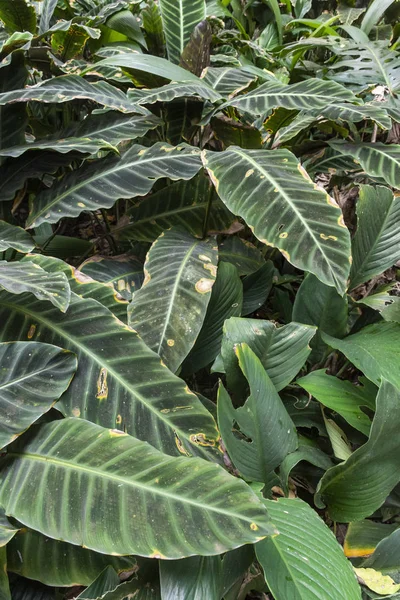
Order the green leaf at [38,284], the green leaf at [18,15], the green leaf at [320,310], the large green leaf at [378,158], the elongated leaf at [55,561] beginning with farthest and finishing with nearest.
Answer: the green leaf at [18,15] → the large green leaf at [378,158] → the green leaf at [320,310] → the green leaf at [38,284] → the elongated leaf at [55,561]

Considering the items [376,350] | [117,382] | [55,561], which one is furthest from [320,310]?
[55,561]

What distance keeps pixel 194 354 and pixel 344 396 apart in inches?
16.1

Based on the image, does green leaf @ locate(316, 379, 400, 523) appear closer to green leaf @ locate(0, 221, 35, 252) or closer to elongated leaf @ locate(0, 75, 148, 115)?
green leaf @ locate(0, 221, 35, 252)

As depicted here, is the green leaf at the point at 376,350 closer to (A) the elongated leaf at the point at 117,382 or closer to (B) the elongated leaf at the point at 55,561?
(A) the elongated leaf at the point at 117,382

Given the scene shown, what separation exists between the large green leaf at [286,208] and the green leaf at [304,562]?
0.47 m

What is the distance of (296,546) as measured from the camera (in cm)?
77

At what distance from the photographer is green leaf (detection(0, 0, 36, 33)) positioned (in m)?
1.83

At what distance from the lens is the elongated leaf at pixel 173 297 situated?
1.10 metres

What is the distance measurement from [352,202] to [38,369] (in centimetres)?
130

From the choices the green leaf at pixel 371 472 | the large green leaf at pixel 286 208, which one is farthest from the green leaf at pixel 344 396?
the large green leaf at pixel 286 208

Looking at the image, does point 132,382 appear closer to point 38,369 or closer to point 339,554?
point 38,369

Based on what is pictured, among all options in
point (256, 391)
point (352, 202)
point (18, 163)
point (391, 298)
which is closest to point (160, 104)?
point (18, 163)

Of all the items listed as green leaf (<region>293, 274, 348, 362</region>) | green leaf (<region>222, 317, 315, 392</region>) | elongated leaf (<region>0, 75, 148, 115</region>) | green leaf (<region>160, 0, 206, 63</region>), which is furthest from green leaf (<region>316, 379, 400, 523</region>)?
green leaf (<region>160, 0, 206, 63</region>)

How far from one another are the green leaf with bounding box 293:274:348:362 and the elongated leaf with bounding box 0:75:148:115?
2.48ft
